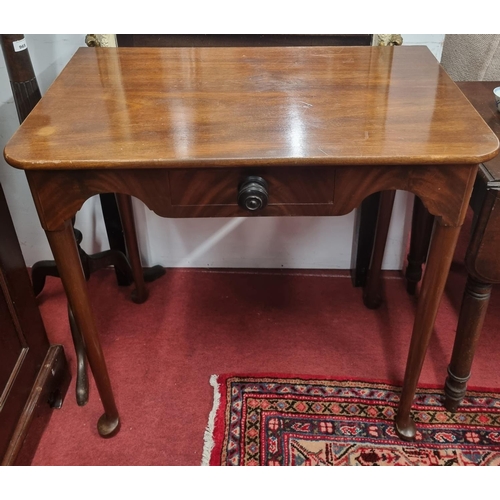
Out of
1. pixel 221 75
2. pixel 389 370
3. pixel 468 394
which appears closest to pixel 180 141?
pixel 221 75

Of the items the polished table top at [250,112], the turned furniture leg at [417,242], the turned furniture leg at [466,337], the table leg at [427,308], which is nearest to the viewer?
the polished table top at [250,112]

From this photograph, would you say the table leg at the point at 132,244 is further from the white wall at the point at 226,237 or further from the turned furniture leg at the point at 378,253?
the turned furniture leg at the point at 378,253

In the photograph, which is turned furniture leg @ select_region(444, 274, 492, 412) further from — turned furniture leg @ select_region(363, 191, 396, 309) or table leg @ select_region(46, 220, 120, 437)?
table leg @ select_region(46, 220, 120, 437)

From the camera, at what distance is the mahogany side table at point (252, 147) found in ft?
2.97

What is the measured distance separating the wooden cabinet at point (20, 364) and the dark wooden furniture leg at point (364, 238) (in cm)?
94

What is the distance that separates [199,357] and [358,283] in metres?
0.59

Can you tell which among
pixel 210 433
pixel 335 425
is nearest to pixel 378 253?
pixel 335 425

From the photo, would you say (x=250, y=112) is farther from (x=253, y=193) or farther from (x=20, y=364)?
(x=20, y=364)

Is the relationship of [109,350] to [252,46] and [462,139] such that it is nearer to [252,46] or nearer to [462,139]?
[252,46]

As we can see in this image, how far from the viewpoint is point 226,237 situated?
1.83 meters

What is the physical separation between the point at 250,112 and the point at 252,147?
15 cm

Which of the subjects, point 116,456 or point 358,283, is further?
point 358,283

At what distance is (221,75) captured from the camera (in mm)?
1199

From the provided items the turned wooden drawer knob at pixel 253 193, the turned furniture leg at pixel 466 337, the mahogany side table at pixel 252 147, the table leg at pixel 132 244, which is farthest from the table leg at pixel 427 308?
the table leg at pixel 132 244
